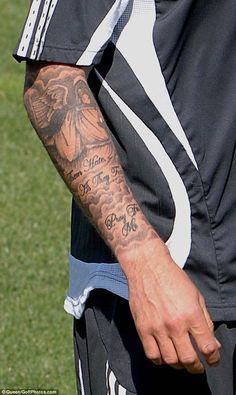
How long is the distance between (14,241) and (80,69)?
189 inches

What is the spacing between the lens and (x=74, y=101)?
2.91 m

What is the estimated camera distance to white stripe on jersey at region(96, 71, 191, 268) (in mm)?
2977

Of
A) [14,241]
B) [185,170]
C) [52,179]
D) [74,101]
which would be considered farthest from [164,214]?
[52,179]

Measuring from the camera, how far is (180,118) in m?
2.98

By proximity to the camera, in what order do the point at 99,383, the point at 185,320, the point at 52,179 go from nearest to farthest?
the point at 185,320 → the point at 99,383 → the point at 52,179

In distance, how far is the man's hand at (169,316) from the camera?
2623mm

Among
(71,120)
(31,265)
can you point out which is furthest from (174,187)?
(31,265)

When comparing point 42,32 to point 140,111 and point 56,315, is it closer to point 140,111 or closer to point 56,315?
point 140,111

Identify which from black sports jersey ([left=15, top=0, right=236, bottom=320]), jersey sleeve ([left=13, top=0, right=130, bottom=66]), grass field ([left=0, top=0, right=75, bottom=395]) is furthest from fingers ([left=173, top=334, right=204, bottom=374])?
grass field ([left=0, top=0, right=75, bottom=395])

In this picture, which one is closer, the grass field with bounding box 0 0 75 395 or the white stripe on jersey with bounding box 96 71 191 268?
the white stripe on jersey with bounding box 96 71 191 268

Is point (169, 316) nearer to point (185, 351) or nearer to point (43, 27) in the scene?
point (185, 351)

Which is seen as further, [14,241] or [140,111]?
[14,241]

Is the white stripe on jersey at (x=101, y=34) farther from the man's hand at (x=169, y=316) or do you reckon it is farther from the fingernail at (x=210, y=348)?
the fingernail at (x=210, y=348)

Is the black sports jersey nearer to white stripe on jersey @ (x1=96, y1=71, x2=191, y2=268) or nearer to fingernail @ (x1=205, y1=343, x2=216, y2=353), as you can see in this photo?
white stripe on jersey @ (x1=96, y1=71, x2=191, y2=268)
